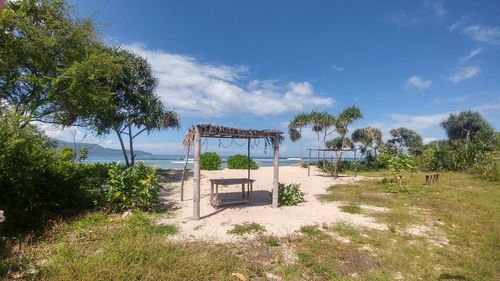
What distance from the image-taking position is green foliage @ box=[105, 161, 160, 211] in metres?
8.96

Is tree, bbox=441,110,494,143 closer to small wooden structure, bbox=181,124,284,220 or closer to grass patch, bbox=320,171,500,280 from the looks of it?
grass patch, bbox=320,171,500,280

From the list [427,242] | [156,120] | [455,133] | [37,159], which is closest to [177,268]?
[37,159]

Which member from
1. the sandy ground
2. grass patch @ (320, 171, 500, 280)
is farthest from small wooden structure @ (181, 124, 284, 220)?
grass patch @ (320, 171, 500, 280)

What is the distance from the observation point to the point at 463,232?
814 centimetres

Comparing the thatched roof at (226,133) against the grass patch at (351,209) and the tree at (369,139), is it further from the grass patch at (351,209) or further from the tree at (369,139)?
the tree at (369,139)

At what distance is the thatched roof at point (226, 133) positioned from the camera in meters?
9.13

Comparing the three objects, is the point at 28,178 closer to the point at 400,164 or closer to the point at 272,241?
the point at 272,241

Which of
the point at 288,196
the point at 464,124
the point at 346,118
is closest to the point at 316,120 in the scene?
the point at 346,118

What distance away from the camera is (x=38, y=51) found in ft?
38.0

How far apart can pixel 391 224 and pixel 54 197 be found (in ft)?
34.0

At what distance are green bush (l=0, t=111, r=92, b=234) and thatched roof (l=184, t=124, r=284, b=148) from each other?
12.6 ft

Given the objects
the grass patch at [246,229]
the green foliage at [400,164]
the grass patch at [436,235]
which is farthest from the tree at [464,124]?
the grass patch at [246,229]

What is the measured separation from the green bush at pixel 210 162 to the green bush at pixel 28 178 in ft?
54.5

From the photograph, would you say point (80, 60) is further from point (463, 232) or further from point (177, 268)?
point (463, 232)
